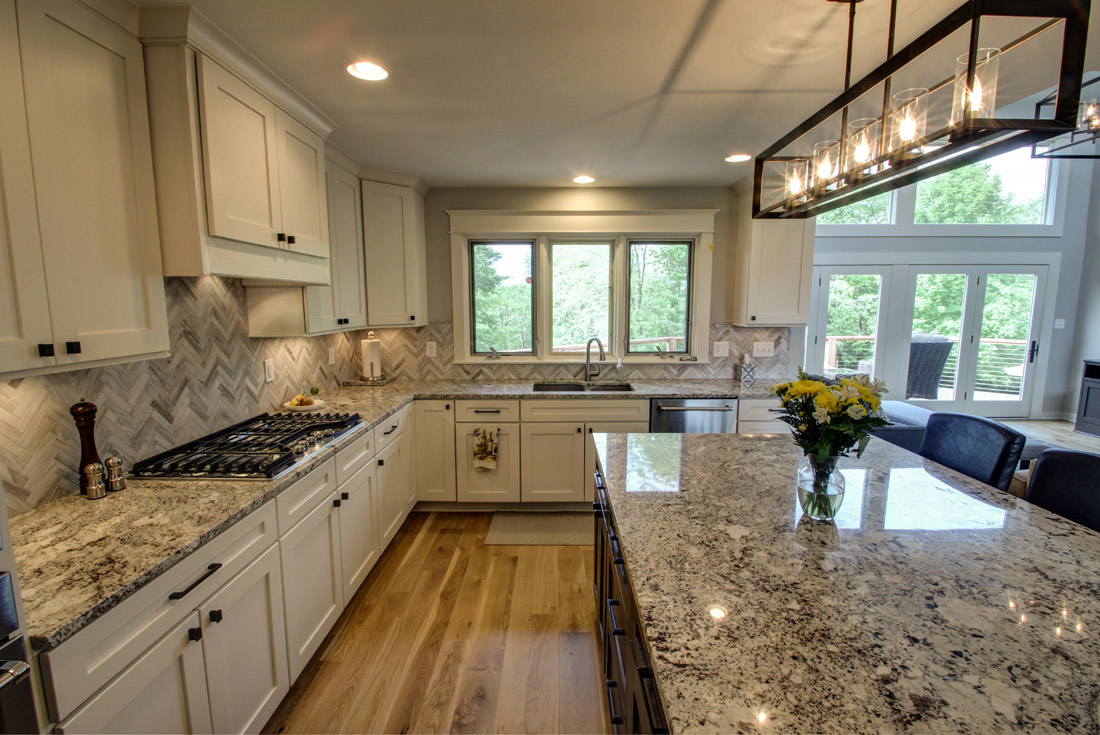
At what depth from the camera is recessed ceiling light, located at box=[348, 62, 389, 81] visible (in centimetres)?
181

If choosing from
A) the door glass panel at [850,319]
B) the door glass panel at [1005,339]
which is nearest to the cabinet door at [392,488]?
the door glass panel at [850,319]

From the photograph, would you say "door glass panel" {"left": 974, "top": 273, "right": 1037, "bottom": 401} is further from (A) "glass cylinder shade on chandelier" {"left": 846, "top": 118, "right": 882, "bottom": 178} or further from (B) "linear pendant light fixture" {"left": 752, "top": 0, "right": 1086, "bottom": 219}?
(A) "glass cylinder shade on chandelier" {"left": 846, "top": 118, "right": 882, "bottom": 178}

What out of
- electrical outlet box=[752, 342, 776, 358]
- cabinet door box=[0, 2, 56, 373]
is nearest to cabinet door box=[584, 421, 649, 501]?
electrical outlet box=[752, 342, 776, 358]

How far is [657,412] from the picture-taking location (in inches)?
131

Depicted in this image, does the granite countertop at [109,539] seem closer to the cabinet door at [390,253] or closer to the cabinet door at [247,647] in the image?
the cabinet door at [247,647]

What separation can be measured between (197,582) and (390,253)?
253 centimetres

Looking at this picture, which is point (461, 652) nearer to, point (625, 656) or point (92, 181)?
point (625, 656)

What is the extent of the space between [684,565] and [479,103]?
81.3 inches

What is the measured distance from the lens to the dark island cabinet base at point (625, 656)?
928 millimetres

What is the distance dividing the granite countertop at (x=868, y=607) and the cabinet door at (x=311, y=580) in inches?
47.6

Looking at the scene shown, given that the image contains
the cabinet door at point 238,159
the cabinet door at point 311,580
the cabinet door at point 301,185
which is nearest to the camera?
the cabinet door at point 238,159

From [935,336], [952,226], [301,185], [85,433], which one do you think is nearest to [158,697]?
[85,433]

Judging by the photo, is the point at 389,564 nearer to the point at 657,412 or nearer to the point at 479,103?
the point at 657,412

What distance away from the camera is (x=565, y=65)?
180cm
